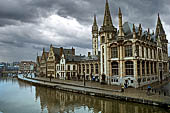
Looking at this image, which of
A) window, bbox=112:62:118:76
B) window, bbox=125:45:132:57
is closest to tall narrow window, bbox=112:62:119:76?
window, bbox=112:62:118:76

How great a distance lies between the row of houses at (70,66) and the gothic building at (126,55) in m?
11.8

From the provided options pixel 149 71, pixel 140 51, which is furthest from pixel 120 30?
pixel 149 71

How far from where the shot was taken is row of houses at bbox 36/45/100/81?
54.9 m

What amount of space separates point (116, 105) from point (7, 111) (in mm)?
16760

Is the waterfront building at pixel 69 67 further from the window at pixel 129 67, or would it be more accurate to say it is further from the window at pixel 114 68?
the window at pixel 129 67

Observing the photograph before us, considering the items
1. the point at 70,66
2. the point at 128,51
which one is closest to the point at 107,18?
the point at 128,51

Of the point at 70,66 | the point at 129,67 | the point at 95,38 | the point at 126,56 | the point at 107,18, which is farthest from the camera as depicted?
the point at 95,38

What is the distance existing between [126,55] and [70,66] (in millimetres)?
32293

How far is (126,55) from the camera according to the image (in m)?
36.8

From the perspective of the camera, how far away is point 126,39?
36.6 metres

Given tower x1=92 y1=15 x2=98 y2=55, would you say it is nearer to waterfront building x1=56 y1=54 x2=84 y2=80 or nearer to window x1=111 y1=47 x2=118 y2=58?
waterfront building x1=56 y1=54 x2=84 y2=80

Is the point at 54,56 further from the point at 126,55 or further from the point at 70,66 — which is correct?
the point at 126,55

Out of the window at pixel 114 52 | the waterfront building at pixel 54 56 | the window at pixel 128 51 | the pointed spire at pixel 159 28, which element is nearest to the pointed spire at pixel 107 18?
the window at pixel 114 52

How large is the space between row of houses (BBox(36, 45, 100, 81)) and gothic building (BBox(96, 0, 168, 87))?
38.7 feet
